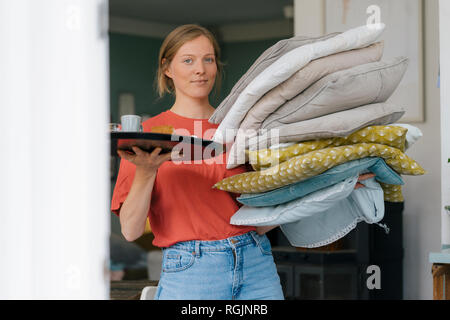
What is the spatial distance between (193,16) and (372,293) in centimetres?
228

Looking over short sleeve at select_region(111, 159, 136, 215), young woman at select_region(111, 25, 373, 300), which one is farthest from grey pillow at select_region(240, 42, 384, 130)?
short sleeve at select_region(111, 159, 136, 215)

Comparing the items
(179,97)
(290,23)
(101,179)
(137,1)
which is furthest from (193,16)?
(101,179)

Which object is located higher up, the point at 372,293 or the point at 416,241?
the point at 416,241

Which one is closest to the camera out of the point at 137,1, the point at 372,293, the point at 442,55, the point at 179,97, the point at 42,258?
the point at 42,258

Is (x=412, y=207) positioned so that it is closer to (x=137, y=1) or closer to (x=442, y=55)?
(x=442, y=55)

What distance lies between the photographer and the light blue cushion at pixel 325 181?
32.5 inches

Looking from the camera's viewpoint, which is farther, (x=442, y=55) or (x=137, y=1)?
Answer: (x=137, y=1)

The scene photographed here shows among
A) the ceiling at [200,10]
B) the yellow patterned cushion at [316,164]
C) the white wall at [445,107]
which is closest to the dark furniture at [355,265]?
the white wall at [445,107]

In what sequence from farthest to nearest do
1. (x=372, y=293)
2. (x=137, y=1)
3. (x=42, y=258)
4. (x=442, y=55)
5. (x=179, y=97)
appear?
(x=137, y=1)
(x=372, y=293)
(x=442, y=55)
(x=179, y=97)
(x=42, y=258)

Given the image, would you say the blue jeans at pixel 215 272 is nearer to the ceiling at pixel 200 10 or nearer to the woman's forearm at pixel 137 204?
the woman's forearm at pixel 137 204

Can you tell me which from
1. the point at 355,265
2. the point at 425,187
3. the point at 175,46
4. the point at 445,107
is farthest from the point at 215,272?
the point at 425,187

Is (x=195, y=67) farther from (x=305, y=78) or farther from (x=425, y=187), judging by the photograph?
(x=425, y=187)

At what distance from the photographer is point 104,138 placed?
2.53 feet

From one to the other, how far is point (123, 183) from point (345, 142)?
38 centimetres
